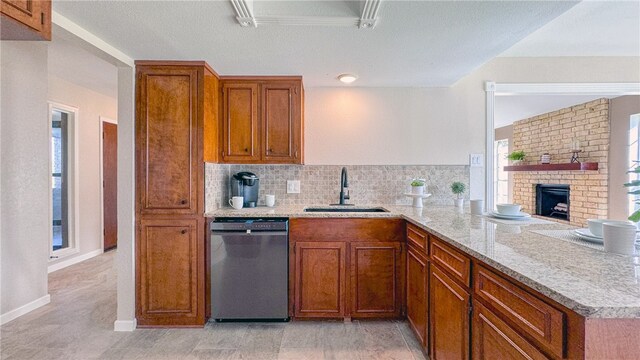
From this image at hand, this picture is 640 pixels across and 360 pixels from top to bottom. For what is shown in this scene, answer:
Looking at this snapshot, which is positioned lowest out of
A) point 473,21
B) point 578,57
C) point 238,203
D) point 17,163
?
point 238,203

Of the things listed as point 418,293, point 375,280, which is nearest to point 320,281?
point 375,280

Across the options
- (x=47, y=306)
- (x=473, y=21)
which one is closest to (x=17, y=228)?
(x=47, y=306)

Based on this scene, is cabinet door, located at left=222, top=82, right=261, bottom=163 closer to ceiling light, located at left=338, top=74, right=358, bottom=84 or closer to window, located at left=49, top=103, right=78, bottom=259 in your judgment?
ceiling light, located at left=338, top=74, right=358, bottom=84

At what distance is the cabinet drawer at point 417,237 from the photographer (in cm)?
193

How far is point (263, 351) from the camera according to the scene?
209 centimetres

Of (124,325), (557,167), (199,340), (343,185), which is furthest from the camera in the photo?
(557,167)

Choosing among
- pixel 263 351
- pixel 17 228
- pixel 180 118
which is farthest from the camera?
pixel 17 228

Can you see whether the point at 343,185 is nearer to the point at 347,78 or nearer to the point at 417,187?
the point at 417,187

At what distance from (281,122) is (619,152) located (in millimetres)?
4734

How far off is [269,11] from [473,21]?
115 cm

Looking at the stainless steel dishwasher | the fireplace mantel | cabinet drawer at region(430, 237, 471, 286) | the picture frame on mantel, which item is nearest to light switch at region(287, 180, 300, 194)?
the stainless steel dishwasher

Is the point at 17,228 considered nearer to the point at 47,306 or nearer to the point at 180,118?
the point at 47,306

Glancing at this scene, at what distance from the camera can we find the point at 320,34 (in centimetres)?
195

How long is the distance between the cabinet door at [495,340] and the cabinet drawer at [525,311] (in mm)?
36
